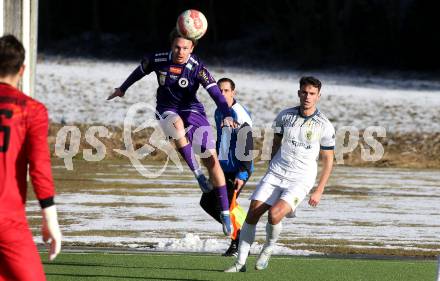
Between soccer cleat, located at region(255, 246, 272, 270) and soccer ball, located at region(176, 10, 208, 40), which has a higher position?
soccer ball, located at region(176, 10, 208, 40)

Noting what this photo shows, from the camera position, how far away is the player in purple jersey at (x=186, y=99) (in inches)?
484

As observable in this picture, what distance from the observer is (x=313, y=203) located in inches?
418

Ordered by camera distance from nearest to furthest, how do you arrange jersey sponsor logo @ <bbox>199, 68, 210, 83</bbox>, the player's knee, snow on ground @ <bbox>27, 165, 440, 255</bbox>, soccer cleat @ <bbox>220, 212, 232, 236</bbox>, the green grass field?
the player's knee < the green grass field < jersey sponsor logo @ <bbox>199, 68, 210, 83</bbox> < soccer cleat @ <bbox>220, 212, 232, 236</bbox> < snow on ground @ <bbox>27, 165, 440, 255</bbox>

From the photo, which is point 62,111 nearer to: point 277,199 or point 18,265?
point 277,199

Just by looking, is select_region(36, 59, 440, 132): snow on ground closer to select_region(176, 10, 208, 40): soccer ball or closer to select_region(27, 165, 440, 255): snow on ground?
select_region(27, 165, 440, 255): snow on ground

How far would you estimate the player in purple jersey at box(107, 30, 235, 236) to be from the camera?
40.4 ft

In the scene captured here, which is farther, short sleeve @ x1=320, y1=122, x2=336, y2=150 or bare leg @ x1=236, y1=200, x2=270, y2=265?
short sleeve @ x1=320, y1=122, x2=336, y2=150

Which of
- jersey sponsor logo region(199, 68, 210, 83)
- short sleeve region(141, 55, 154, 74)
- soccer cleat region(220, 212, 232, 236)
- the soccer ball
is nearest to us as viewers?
the soccer ball

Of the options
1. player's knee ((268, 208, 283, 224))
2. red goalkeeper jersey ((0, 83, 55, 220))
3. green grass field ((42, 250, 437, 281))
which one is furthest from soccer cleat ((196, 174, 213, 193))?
red goalkeeper jersey ((0, 83, 55, 220))

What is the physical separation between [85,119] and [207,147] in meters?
16.5

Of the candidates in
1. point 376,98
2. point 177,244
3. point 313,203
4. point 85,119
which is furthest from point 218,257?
point 376,98

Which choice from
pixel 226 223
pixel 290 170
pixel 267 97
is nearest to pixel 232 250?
pixel 226 223

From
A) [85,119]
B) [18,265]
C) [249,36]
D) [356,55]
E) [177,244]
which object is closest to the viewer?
[18,265]

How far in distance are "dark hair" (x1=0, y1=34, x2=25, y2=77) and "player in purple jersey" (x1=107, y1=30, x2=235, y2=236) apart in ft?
17.7
